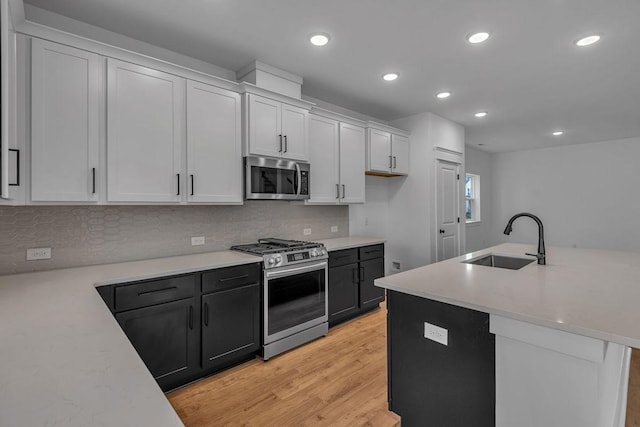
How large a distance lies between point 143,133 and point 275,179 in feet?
3.80

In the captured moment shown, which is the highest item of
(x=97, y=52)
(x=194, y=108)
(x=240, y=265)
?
(x=97, y=52)

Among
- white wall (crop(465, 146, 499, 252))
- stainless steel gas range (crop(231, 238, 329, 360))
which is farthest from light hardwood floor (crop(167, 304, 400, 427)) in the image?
white wall (crop(465, 146, 499, 252))

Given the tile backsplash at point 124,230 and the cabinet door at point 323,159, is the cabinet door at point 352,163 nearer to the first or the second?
the cabinet door at point 323,159

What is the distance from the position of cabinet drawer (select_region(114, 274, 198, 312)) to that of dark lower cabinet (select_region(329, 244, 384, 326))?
1.52 m

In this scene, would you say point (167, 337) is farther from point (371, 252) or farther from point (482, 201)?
point (482, 201)

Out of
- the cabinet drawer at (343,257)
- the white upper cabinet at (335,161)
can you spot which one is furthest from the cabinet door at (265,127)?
the cabinet drawer at (343,257)

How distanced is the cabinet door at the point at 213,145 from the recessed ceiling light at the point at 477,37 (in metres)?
2.03

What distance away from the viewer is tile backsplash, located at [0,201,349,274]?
205 cm

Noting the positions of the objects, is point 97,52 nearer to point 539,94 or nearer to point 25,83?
point 25,83

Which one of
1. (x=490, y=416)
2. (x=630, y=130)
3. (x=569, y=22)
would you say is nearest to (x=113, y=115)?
(x=490, y=416)

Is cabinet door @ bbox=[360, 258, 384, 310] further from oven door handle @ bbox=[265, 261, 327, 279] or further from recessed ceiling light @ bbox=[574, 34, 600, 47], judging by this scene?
recessed ceiling light @ bbox=[574, 34, 600, 47]

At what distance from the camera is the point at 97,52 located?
206 cm

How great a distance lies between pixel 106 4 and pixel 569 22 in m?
3.30

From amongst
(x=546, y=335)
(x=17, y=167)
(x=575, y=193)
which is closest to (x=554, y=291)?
(x=546, y=335)
